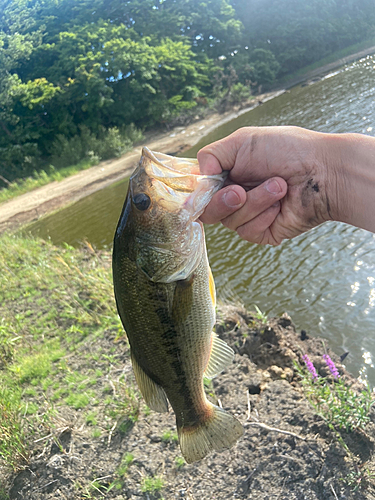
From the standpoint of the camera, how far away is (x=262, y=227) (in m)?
2.44

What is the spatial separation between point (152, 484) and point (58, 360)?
255 cm

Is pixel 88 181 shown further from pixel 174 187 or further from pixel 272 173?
pixel 174 187

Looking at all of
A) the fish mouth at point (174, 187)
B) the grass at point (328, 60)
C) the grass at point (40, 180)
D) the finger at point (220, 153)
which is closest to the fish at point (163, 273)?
the fish mouth at point (174, 187)

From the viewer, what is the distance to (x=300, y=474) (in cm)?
250

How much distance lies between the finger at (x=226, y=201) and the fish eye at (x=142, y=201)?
488 mm

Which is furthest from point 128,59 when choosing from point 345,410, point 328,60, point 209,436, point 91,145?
point 209,436

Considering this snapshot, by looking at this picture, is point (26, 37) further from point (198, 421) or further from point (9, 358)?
→ point (198, 421)

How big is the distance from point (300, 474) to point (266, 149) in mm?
2362

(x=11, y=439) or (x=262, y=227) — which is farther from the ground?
(x=262, y=227)

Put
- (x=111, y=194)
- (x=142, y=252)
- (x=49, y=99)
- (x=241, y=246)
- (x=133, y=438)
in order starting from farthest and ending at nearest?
(x=49, y=99)
(x=111, y=194)
(x=241, y=246)
(x=133, y=438)
(x=142, y=252)

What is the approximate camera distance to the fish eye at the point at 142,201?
1858 millimetres

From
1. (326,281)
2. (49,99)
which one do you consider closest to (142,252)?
(326,281)

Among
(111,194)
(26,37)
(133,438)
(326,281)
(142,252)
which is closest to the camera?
(142,252)

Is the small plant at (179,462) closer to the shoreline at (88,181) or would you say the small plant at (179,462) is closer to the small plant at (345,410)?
the small plant at (345,410)
